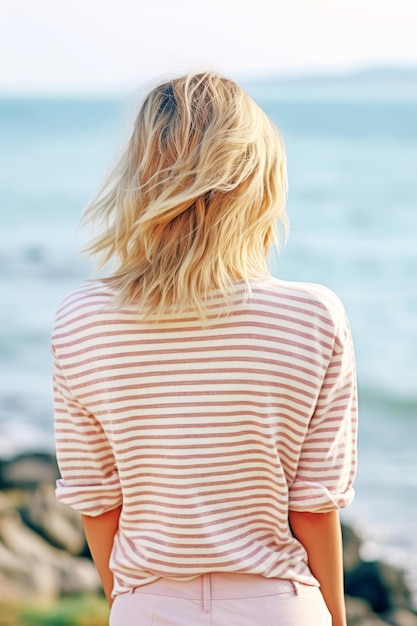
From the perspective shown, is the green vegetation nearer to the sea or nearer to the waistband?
the sea

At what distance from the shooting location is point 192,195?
4.35ft

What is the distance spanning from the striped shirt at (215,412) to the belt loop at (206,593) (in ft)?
0.08

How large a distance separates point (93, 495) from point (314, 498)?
0.37 m

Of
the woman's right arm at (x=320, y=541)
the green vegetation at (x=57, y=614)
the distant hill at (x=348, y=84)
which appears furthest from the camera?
the distant hill at (x=348, y=84)

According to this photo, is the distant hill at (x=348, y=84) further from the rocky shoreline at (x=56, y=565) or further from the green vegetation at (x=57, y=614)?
the green vegetation at (x=57, y=614)

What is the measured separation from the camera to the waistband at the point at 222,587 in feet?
4.50

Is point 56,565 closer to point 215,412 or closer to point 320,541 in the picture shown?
point 320,541

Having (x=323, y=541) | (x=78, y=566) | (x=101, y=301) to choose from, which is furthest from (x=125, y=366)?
(x=78, y=566)

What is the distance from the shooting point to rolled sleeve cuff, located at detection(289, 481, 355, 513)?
56.6 inches

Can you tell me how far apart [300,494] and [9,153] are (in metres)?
19.2

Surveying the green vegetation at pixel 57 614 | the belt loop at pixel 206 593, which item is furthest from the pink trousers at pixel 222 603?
the green vegetation at pixel 57 614

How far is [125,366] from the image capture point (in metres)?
1.37

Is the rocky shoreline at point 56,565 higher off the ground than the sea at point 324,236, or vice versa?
the rocky shoreline at point 56,565

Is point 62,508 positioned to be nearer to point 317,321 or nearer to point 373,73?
point 317,321
